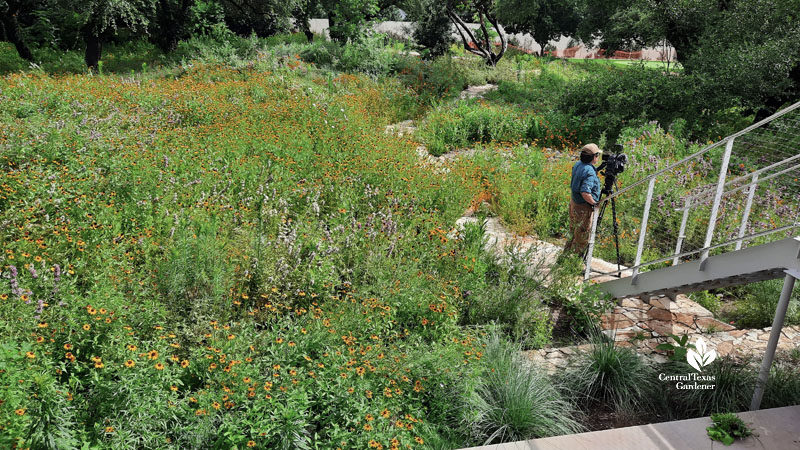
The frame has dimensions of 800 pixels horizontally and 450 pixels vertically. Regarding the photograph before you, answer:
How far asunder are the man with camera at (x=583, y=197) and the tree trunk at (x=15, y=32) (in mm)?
20144

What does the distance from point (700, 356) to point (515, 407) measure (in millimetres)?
2379

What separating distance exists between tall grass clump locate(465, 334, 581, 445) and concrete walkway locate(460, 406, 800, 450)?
217 mm

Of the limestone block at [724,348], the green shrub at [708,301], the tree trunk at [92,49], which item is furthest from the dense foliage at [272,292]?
the tree trunk at [92,49]

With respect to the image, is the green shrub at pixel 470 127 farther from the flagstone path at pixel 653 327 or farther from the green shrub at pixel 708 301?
the green shrub at pixel 708 301

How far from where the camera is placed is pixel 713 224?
512 cm

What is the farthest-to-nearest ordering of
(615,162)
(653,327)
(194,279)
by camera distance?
(615,162) < (653,327) < (194,279)

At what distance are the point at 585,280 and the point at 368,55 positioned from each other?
1344cm

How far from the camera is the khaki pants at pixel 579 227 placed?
7112 mm

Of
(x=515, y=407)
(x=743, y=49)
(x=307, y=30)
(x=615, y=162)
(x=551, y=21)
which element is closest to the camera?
(x=515, y=407)

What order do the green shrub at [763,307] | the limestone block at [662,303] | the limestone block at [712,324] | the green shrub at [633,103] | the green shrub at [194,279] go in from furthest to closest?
the green shrub at [633,103], the limestone block at [662,303], the green shrub at [763,307], the limestone block at [712,324], the green shrub at [194,279]

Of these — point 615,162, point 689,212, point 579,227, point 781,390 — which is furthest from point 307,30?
point 781,390

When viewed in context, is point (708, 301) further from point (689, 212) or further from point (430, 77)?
point (430, 77)

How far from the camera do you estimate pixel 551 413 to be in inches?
172

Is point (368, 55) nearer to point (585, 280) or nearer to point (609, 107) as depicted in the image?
point (609, 107)
